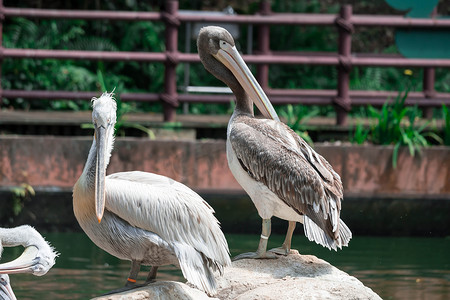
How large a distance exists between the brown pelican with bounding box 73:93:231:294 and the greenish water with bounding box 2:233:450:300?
2.08m

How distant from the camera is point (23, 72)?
12.2 meters

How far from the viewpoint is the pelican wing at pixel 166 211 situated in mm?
4578

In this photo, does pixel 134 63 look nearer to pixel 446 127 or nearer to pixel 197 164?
pixel 197 164

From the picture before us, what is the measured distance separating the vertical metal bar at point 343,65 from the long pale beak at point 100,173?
518 cm

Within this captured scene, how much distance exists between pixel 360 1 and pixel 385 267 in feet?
32.4

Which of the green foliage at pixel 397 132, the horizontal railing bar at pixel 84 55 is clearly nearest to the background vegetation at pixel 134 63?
the horizontal railing bar at pixel 84 55

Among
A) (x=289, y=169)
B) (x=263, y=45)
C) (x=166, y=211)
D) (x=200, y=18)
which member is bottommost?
(x=166, y=211)

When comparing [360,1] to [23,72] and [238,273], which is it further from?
[238,273]

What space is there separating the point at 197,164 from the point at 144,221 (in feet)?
12.1

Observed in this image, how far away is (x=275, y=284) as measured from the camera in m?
4.95

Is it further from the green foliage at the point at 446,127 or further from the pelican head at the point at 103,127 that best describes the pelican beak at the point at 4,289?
the green foliage at the point at 446,127

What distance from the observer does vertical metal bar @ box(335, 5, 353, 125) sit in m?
9.30

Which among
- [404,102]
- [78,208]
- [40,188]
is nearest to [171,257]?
[78,208]

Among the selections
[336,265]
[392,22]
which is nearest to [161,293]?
[336,265]
